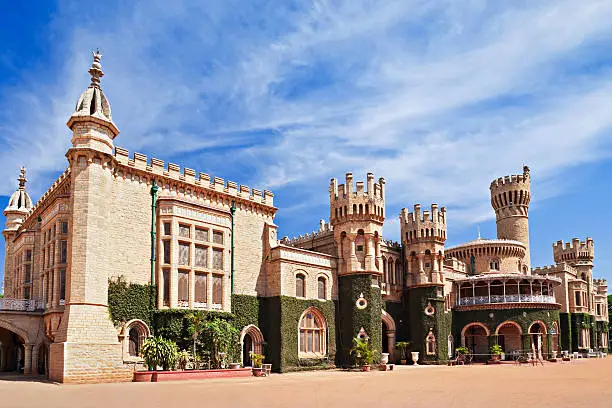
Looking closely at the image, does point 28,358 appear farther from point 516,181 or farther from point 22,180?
point 516,181

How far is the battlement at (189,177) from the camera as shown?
107 ft

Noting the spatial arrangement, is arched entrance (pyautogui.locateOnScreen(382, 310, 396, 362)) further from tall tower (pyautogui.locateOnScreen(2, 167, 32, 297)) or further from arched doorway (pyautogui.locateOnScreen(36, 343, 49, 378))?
tall tower (pyautogui.locateOnScreen(2, 167, 32, 297))

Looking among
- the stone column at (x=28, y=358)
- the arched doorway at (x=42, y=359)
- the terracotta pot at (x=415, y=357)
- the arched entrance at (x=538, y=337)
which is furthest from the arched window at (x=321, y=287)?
the arched entrance at (x=538, y=337)

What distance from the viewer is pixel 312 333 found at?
1570 inches

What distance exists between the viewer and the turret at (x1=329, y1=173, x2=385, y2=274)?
42.2m

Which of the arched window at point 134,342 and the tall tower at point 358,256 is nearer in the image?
the arched window at point 134,342

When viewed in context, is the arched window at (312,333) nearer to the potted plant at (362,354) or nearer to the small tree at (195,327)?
the potted plant at (362,354)

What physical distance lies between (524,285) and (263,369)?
3188 cm

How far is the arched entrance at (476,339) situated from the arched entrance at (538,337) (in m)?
4.19

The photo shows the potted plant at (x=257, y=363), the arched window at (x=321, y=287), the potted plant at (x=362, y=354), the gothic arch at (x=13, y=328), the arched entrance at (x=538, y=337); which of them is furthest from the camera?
the arched entrance at (x=538, y=337)

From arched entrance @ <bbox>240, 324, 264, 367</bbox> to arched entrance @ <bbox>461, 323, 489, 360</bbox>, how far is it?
2461cm

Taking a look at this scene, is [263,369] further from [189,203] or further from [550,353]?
[550,353]

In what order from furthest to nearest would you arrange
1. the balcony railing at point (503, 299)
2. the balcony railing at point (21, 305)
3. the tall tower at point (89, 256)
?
the balcony railing at point (503, 299), the balcony railing at point (21, 305), the tall tower at point (89, 256)

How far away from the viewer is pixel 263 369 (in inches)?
1362
